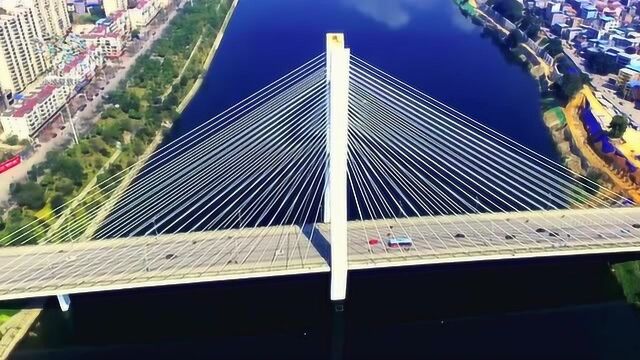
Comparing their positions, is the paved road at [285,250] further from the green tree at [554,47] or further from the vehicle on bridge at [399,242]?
the green tree at [554,47]

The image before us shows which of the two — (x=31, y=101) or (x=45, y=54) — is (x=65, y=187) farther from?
(x=45, y=54)

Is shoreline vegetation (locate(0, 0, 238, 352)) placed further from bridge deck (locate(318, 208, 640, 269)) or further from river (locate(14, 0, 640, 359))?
bridge deck (locate(318, 208, 640, 269))

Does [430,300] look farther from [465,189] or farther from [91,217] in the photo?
[91,217]

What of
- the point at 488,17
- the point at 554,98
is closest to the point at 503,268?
the point at 554,98

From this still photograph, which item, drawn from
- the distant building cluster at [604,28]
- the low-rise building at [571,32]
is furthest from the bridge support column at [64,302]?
the low-rise building at [571,32]

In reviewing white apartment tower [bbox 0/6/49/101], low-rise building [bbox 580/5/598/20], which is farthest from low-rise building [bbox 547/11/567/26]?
white apartment tower [bbox 0/6/49/101]
